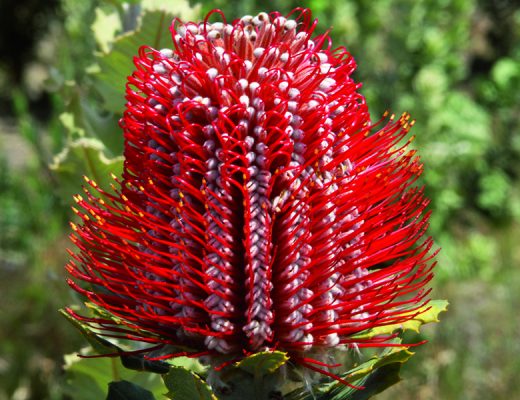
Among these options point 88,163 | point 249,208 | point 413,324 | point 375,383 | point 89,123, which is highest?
point 89,123

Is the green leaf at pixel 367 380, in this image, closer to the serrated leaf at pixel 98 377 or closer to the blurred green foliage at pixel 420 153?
the serrated leaf at pixel 98 377

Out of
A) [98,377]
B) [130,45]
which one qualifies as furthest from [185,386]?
[130,45]

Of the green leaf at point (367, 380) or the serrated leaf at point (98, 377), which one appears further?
the serrated leaf at point (98, 377)

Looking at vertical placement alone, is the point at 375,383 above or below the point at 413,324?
below

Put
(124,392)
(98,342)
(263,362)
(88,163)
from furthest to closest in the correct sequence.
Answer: (88,163) → (124,392) → (98,342) → (263,362)

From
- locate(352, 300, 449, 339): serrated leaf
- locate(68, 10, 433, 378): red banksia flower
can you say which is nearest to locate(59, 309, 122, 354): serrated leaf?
locate(68, 10, 433, 378): red banksia flower

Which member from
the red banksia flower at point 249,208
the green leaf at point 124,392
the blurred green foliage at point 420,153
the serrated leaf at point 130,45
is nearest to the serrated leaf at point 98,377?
the blurred green foliage at point 420,153

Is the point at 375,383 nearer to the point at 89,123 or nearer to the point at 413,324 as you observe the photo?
the point at 413,324
